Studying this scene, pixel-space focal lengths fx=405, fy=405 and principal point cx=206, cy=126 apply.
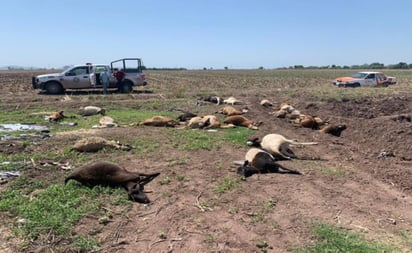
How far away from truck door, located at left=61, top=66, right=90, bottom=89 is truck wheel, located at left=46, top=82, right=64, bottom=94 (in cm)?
28

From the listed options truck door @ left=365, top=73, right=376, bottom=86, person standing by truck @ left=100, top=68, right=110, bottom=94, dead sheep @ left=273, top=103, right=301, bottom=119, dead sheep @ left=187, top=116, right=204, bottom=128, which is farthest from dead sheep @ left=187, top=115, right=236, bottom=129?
truck door @ left=365, top=73, right=376, bottom=86

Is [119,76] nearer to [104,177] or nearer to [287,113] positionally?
[287,113]

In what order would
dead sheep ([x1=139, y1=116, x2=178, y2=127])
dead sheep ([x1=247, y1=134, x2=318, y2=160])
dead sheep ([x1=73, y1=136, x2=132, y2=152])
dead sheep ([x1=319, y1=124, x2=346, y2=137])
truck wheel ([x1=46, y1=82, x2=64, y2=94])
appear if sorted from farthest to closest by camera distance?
truck wheel ([x1=46, y1=82, x2=64, y2=94]), dead sheep ([x1=139, y1=116, x2=178, y2=127]), dead sheep ([x1=319, y1=124, x2=346, y2=137]), dead sheep ([x1=73, y1=136, x2=132, y2=152]), dead sheep ([x1=247, y1=134, x2=318, y2=160])

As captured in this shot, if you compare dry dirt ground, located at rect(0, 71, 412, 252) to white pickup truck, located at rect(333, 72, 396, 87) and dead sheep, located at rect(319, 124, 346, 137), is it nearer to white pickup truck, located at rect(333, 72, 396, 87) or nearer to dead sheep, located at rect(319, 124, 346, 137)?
dead sheep, located at rect(319, 124, 346, 137)

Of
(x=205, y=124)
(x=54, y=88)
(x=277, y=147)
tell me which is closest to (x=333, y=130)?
(x=205, y=124)

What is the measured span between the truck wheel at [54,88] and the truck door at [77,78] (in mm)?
276

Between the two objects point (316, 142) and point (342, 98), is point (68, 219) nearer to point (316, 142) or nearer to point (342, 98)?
point (316, 142)

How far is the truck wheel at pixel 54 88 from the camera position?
69.2 feet

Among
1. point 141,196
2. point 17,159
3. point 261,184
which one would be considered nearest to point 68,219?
point 141,196

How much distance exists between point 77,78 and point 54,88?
1279 mm

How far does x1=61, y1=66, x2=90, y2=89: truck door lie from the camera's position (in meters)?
21.2

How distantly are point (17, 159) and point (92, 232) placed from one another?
3671 mm

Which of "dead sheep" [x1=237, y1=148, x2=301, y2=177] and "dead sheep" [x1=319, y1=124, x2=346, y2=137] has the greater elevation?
"dead sheep" [x1=237, y1=148, x2=301, y2=177]

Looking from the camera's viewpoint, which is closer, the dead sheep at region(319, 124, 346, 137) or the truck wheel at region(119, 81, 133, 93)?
the dead sheep at region(319, 124, 346, 137)
